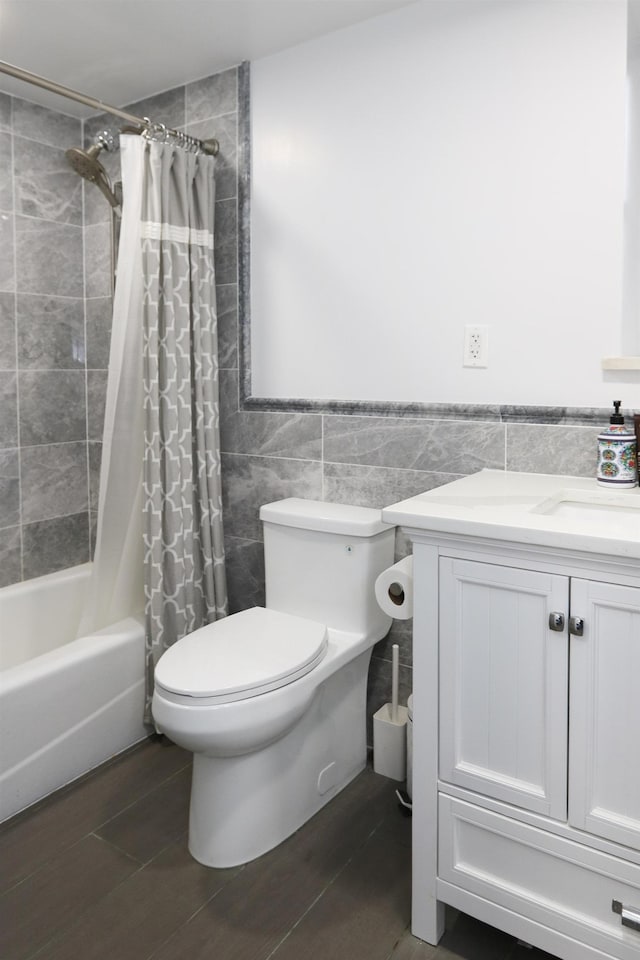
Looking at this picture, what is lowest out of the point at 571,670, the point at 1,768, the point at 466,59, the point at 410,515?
the point at 1,768

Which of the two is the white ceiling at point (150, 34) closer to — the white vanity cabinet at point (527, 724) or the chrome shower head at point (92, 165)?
the chrome shower head at point (92, 165)

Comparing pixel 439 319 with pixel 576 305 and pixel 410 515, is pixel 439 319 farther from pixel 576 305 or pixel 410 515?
pixel 410 515

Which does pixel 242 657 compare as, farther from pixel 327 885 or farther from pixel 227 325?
pixel 227 325

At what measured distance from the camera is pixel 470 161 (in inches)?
75.1

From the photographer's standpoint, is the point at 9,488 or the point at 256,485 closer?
the point at 256,485

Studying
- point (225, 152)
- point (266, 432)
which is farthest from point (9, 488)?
point (225, 152)

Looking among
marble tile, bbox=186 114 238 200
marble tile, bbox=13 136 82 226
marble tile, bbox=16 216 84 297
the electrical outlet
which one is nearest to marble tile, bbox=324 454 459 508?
the electrical outlet

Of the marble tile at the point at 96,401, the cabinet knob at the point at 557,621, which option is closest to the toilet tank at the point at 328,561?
the cabinet knob at the point at 557,621

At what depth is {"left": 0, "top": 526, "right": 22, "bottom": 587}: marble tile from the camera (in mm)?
2613

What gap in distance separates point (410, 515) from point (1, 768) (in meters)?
1.37

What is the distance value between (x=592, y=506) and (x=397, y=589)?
508 millimetres

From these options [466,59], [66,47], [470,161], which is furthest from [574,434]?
[66,47]

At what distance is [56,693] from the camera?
201 centimetres

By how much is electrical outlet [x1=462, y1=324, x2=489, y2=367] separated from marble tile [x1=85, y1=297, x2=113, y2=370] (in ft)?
5.04
